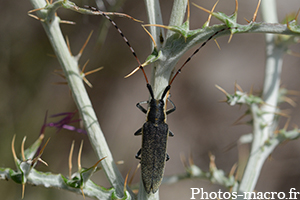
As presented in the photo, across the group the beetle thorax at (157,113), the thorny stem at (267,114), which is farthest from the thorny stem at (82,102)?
the thorny stem at (267,114)

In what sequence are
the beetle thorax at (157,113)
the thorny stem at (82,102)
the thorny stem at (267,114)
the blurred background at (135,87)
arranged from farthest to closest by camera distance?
1. the blurred background at (135,87)
2. the thorny stem at (267,114)
3. the beetle thorax at (157,113)
4. the thorny stem at (82,102)

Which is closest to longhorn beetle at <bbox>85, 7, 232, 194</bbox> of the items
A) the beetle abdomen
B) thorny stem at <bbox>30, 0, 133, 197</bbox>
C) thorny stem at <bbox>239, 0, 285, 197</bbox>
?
the beetle abdomen

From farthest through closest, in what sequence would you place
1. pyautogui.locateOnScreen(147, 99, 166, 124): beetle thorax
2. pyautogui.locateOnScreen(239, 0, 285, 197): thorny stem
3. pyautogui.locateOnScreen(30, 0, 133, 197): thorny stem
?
pyautogui.locateOnScreen(239, 0, 285, 197): thorny stem
pyautogui.locateOnScreen(147, 99, 166, 124): beetle thorax
pyautogui.locateOnScreen(30, 0, 133, 197): thorny stem

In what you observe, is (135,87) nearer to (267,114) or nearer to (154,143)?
(267,114)

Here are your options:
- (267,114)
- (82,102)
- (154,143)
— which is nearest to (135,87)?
(267,114)

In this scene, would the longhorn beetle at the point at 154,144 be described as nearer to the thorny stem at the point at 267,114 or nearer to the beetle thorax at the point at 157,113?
the beetle thorax at the point at 157,113

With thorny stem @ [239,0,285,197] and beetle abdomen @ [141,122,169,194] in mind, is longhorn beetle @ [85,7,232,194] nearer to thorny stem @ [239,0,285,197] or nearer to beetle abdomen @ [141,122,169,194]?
beetle abdomen @ [141,122,169,194]
